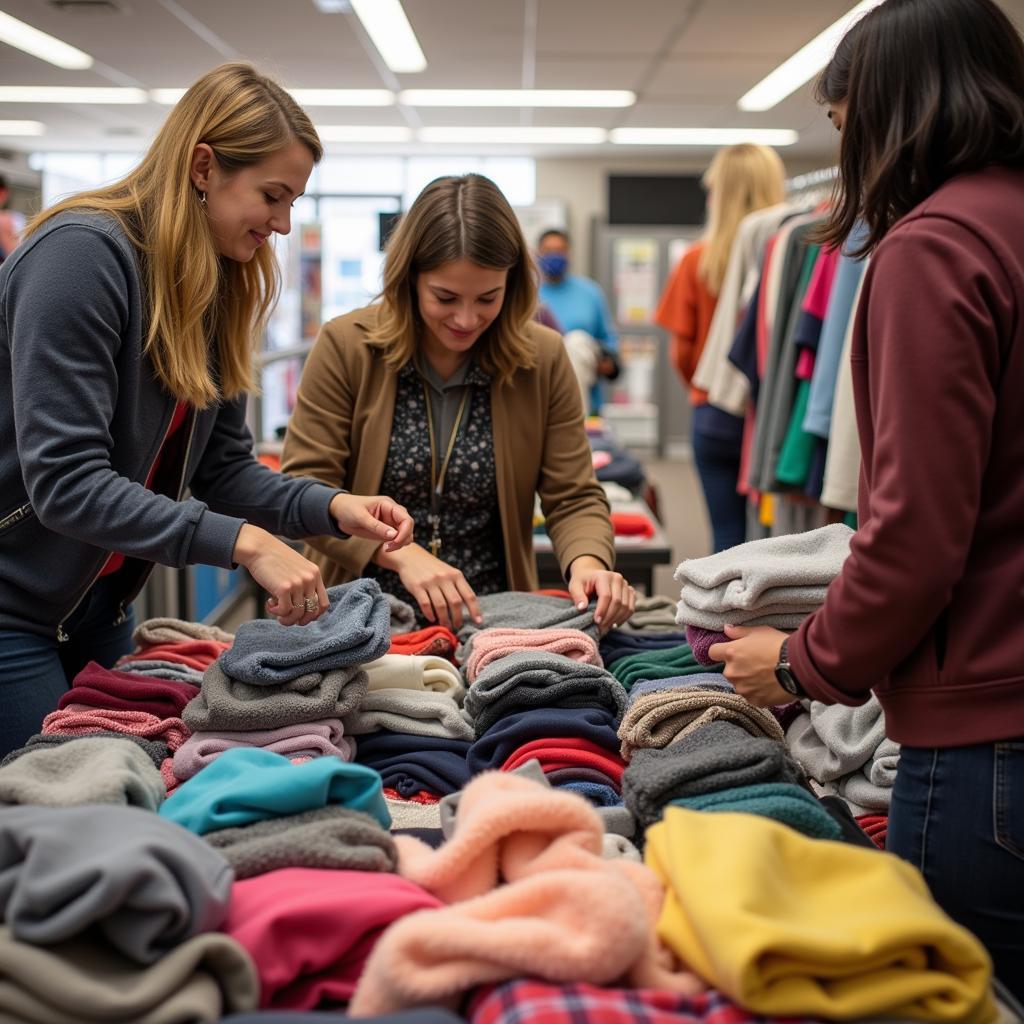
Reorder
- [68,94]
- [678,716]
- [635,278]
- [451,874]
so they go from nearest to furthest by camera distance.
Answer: [451,874] → [678,716] → [68,94] → [635,278]

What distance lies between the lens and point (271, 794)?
1119mm

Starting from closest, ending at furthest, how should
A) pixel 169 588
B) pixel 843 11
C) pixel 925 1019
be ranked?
1. pixel 925 1019
2. pixel 169 588
3. pixel 843 11

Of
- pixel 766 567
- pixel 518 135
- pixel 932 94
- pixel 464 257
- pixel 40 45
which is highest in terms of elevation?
pixel 518 135

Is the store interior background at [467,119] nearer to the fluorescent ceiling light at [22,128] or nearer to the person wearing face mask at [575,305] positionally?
the fluorescent ceiling light at [22,128]

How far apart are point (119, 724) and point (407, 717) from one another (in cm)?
36

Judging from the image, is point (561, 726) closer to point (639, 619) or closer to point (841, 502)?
point (639, 619)

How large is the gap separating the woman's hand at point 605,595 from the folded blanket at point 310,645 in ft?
1.19

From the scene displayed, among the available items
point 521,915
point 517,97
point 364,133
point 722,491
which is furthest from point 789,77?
point 521,915

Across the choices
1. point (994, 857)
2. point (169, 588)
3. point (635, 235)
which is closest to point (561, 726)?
point (994, 857)

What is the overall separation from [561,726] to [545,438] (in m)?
0.84

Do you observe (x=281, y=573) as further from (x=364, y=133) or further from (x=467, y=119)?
(x=364, y=133)

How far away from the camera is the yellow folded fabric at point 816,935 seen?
89 cm

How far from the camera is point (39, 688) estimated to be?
1.59 m

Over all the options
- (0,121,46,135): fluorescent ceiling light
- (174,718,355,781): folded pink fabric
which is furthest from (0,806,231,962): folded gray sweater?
(0,121,46,135): fluorescent ceiling light
